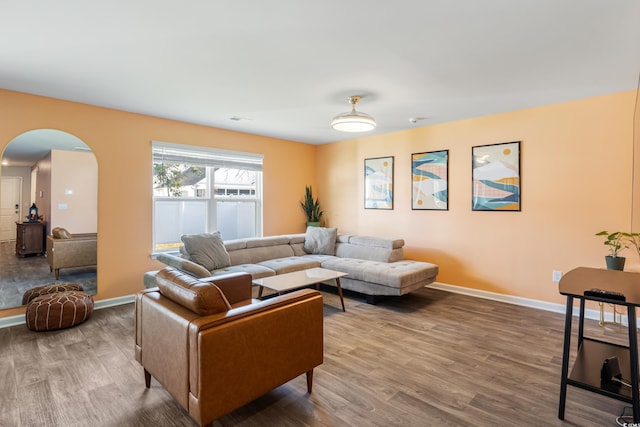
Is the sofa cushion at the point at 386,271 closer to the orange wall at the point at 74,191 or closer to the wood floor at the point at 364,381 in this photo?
the wood floor at the point at 364,381

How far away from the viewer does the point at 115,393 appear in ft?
6.90

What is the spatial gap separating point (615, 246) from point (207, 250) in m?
4.43

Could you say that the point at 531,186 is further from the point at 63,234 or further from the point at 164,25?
the point at 63,234

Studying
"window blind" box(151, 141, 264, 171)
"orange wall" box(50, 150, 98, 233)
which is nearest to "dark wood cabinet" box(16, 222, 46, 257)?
"orange wall" box(50, 150, 98, 233)

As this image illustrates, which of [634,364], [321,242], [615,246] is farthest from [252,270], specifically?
[615,246]

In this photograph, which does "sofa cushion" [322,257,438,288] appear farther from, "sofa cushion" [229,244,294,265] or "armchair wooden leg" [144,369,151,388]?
"armchair wooden leg" [144,369,151,388]

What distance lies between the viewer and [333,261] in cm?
452

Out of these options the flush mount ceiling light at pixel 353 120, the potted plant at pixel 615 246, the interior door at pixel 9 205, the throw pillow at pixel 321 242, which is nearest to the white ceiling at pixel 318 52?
the flush mount ceiling light at pixel 353 120

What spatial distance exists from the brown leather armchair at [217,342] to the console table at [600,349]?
→ 1.41 meters

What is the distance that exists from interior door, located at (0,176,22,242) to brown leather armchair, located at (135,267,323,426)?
270 centimetres

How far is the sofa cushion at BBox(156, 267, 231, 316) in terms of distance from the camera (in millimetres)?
1672

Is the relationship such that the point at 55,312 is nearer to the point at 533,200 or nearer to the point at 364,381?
the point at 364,381

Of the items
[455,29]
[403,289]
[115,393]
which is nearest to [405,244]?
[403,289]

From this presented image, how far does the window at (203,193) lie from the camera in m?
4.39
